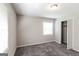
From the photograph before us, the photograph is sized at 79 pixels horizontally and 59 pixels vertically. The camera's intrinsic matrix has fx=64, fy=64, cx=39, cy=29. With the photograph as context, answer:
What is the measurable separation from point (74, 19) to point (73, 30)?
661 millimetres

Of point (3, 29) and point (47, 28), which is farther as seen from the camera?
point (47, 28)

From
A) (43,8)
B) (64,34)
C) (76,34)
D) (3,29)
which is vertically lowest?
(64,34)

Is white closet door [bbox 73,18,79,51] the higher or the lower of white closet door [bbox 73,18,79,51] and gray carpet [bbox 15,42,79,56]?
the higher

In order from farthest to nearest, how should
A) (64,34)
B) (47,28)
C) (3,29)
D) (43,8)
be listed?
(47,28), (64,34), (43,8), (3,29)

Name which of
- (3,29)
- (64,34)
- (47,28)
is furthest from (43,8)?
(64,34)

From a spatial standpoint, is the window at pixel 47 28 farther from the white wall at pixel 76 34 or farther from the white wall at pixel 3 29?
the white wall at pixel 3 29

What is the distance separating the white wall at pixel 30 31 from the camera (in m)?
4.38

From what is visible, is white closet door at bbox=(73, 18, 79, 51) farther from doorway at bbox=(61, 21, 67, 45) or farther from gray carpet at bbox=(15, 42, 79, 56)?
doorway at bbox=(61, 21, 67, 45)

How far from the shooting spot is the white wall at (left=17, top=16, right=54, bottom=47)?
4383mm

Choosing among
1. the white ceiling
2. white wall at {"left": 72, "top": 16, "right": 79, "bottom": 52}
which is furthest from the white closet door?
the white ceiling

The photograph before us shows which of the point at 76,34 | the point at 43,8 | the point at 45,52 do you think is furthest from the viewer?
the point at 76,34

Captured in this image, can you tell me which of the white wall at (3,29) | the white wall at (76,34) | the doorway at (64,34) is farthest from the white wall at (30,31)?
the white wall at (3,29)

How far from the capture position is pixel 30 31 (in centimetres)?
477

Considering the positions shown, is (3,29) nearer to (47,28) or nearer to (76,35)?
(76,35)
